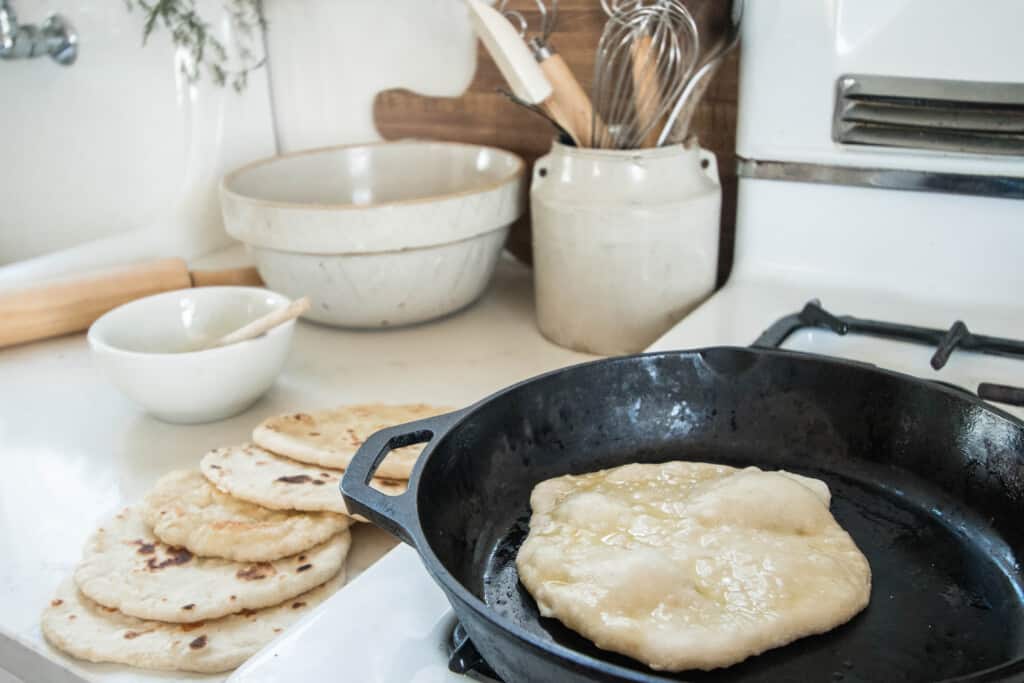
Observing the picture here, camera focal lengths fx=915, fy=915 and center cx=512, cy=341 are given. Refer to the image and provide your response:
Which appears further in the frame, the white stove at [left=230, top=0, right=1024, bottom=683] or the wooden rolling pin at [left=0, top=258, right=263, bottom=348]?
the wooden rolling pin at [left=0, top=258, right=263, bottom=348]

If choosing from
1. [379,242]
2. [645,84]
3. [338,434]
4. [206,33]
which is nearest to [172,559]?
[338,434]

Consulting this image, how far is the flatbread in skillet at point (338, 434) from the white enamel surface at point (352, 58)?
55 centimetres

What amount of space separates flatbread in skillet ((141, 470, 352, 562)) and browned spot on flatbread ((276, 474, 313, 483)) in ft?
0.08

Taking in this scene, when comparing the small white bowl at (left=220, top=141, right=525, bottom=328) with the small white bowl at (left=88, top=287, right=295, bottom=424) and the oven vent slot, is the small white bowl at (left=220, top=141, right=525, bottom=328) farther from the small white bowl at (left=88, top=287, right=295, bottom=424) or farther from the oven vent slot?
the oven vent slot

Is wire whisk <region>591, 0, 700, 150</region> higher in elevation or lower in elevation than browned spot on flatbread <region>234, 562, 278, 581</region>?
higher

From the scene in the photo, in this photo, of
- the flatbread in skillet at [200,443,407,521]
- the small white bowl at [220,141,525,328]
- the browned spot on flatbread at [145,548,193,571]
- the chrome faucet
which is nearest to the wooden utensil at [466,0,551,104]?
the small white bowl at [220,141,525,328]

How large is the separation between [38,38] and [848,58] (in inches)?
37.0

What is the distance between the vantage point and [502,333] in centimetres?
104

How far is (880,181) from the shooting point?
33.8 inches

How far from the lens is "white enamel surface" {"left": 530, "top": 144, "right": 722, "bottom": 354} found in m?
0.89

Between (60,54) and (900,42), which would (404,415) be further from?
(60,54)

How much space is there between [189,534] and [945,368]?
61cm

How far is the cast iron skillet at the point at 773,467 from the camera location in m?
0.46

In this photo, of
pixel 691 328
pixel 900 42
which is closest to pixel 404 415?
pixel 691 328
